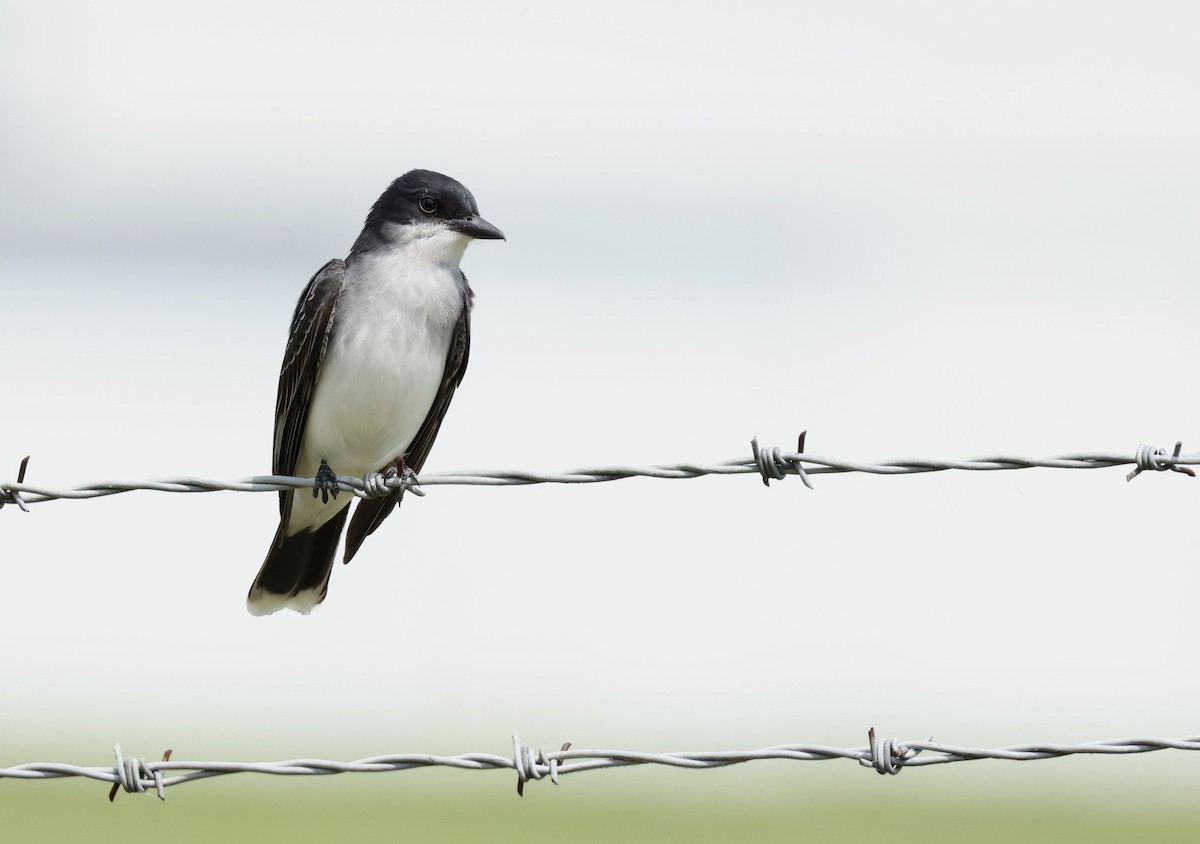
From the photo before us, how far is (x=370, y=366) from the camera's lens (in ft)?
18.2

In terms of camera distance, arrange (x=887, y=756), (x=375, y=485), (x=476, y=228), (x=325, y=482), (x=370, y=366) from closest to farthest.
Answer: (x=887, y=756), (x=375, y=485), (x=325, y=482), (x=370, y=366), (x=476, y=228)

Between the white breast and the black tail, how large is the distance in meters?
0.41

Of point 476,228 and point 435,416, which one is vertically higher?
point 476,228

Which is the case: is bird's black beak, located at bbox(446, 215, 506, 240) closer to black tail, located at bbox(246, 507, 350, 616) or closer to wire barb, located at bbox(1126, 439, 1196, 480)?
black tail, located at bbox(246, 507, 350, 616)

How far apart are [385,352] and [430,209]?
80 centimetres

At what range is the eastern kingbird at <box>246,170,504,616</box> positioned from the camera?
5.61 m

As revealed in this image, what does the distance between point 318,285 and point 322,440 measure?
25.3 inches

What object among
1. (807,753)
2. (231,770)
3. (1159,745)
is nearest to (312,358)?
(231,770)

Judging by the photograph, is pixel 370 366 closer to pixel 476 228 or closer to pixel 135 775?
pixel 476 228

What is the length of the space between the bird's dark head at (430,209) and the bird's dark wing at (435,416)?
0.92 ft

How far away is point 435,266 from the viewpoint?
5.88 m

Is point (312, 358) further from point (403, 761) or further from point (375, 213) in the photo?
point (403, 761)

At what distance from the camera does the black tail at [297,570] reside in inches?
244

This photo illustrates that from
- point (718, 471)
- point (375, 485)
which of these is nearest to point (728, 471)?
point (718, 471)
